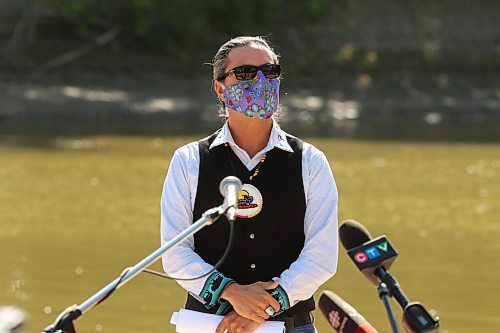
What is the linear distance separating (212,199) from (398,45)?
103 ft

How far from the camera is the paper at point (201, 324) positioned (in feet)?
10.9

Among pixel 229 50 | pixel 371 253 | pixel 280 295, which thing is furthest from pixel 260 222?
pixel 371 253

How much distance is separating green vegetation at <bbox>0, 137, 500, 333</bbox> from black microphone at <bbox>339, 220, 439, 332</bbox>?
178 inches

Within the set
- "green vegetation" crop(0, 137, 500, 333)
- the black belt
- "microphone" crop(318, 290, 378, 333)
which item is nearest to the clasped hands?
the black belt

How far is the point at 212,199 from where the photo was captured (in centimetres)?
346

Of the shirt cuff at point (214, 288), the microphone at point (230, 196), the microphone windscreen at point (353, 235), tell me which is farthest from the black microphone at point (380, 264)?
the shirt cuff at point (214, 288)

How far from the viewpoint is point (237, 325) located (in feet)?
10.9

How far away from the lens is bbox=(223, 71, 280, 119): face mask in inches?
135

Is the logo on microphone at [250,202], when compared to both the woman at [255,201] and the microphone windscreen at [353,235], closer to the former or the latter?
the woman at [255,201]

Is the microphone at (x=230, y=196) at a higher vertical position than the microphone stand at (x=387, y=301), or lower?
A: higher

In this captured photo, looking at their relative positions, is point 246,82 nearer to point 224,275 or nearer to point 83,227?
point 224,275

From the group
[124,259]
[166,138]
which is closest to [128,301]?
[124,259]

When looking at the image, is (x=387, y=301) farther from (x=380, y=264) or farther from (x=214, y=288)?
(x=214, y=288)

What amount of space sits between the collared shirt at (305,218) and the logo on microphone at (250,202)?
0.30 ft
